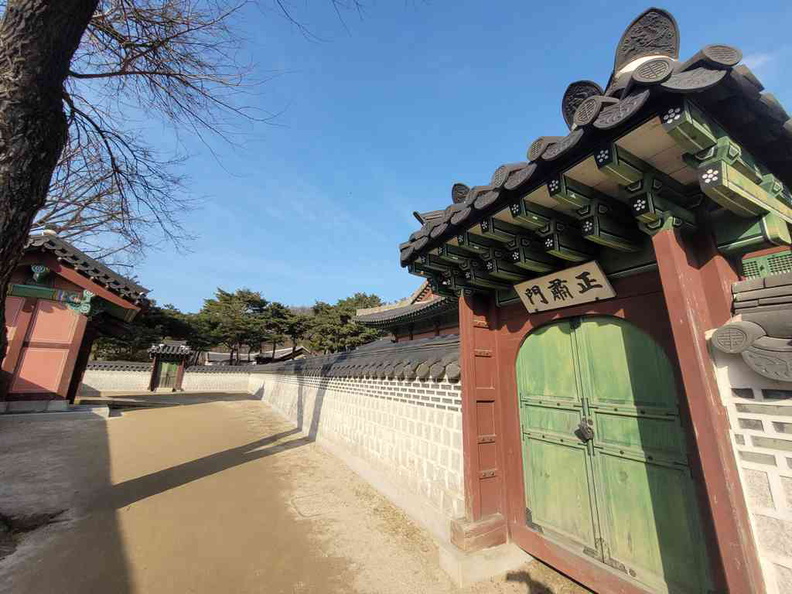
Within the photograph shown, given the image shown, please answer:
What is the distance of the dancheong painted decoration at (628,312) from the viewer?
68.5 inches

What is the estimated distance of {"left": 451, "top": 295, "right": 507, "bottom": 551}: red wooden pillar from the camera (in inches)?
131

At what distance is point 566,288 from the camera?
3.11 metres

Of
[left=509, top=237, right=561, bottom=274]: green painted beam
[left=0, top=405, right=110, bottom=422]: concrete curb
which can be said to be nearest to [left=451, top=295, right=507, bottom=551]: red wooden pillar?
[left=509, top=237, right=561, bottom=274]: green painted beam

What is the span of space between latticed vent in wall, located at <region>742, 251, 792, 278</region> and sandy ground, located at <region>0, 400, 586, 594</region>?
297 centimetres

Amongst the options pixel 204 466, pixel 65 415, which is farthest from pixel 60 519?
pixel 65 415

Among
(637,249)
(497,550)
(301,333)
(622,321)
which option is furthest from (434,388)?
(301,333)

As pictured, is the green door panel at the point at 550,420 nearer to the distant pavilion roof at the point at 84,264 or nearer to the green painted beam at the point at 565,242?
the green painted beam at the point at 565,242

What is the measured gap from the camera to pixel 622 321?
278 cm

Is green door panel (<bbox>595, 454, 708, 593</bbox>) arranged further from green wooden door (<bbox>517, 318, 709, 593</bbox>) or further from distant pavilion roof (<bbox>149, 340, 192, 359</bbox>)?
distant pavilion roof (<bbox>149, 340, 192, 359</bbox>)

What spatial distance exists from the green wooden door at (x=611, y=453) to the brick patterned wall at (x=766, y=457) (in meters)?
0.49

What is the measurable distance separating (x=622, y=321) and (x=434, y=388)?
7.92 feet

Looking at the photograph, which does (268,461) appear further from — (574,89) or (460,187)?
(574,89)

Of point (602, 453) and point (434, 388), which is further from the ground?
point (434, 388)

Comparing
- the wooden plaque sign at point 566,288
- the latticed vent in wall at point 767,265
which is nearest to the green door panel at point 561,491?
the wooden plaque sign at point 566,288
